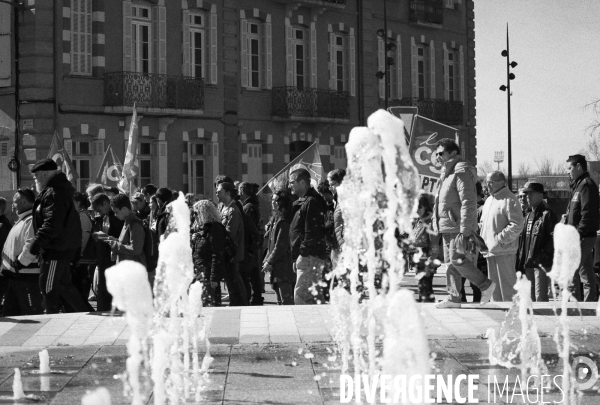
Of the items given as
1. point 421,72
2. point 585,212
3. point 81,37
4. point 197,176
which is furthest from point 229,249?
point 421,72

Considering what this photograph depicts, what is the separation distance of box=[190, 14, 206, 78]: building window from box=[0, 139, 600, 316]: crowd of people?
17985mm

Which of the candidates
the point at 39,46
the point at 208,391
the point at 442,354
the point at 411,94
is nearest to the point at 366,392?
the point at 208,391

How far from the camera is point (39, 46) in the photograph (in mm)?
27719

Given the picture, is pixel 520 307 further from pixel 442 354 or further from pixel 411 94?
pixel 411 94

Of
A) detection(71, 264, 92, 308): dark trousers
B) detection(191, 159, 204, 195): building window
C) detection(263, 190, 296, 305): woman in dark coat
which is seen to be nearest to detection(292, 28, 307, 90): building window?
detection(191, 159, 204, 195): building window

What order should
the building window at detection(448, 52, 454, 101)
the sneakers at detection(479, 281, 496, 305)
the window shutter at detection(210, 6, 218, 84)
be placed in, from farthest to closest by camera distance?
the building window at detection(448, 52, 454, 101) → the window shutter at detection(210, 6, 218, 84) → the sneakers at detection(479, 281, 496, 305)

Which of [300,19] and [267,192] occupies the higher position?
[300,19]

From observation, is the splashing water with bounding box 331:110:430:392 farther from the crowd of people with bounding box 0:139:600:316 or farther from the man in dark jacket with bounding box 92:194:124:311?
the man in dark jacket with bounding box 92:194:124:311

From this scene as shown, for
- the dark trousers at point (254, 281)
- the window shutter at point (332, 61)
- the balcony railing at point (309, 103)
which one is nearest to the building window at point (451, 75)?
the balcony railing at point (309, 103)

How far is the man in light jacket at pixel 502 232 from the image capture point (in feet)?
40.7

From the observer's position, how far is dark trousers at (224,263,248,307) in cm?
1346

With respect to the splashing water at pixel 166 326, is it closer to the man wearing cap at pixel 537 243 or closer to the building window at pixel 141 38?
the man wearing cap at pixel 537 243

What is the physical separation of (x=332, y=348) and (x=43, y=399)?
3055 mm

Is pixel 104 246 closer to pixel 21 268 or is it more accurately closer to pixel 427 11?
pixel 21 268
